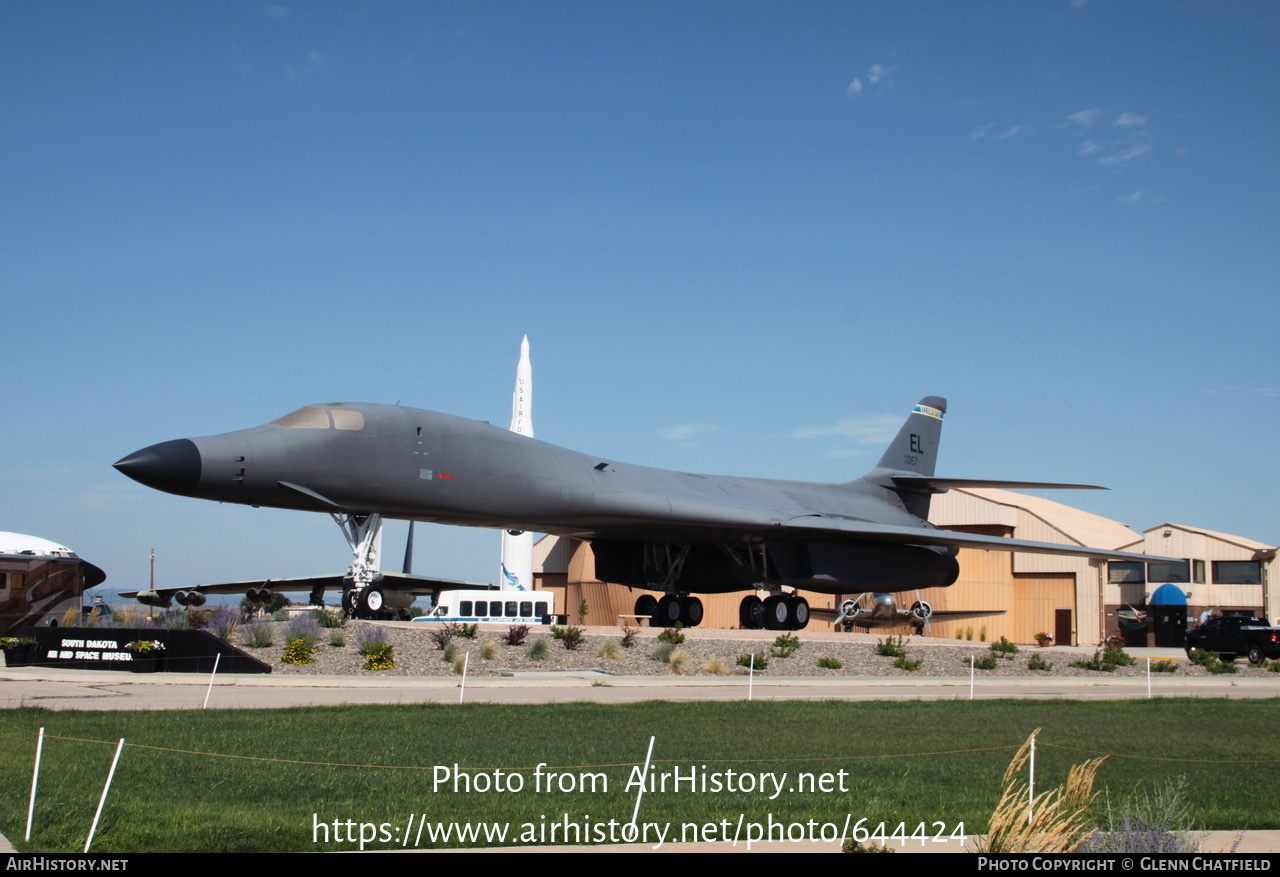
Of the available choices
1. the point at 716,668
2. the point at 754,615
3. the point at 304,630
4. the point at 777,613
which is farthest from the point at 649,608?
the point at 304,630

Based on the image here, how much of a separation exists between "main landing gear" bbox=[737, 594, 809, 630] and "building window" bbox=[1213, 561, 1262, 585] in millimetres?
43928

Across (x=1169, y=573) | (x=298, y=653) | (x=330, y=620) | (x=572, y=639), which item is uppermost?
(x=1169, y=573)

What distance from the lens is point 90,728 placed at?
13352mm

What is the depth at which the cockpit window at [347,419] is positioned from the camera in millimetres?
14516

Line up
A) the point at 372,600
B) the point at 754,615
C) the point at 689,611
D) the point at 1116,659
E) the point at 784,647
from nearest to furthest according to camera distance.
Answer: the point at 372,600 < the point at 754,615 < the point at 689,611 < the point at 784,647 < the point at 1116,659

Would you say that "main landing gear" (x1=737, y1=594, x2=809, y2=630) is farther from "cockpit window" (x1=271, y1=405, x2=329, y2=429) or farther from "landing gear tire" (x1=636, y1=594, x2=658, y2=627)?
"cockpit window" (x1=271, y1=405, x2=329, y2=429)

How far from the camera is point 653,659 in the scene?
25.9 metres

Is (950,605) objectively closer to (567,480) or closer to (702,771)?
(567,480)

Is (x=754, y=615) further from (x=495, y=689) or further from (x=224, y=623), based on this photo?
(x=224, y=623)

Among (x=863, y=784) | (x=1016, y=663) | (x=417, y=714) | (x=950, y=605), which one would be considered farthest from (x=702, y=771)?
(x=950, y=605)

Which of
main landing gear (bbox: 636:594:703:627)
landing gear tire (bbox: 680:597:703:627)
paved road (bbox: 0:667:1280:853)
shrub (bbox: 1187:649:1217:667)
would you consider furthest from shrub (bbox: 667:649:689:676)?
shrub (bbox: 1187:649:1217:667)

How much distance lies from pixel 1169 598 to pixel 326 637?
39374mm

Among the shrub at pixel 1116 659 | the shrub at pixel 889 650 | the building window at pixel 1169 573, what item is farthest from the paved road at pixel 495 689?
the building window at pixel 1169 573

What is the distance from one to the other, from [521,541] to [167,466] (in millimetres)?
37453
